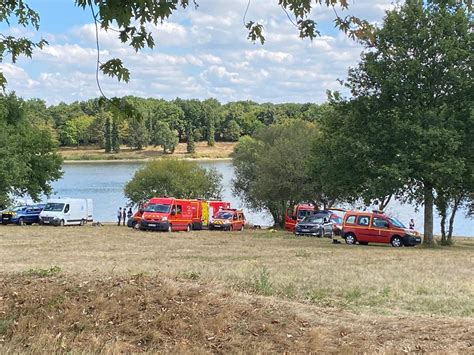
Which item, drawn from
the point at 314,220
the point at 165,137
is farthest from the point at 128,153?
the point at 314,220

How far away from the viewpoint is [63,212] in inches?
1772

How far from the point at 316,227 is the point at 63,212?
1946cm

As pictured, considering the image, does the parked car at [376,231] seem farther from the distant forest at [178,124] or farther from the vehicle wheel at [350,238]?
the distant forest at [178,124]

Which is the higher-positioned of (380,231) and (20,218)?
(380,231)

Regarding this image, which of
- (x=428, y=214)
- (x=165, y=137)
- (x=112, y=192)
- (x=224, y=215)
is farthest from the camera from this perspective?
(x=165, y=137)

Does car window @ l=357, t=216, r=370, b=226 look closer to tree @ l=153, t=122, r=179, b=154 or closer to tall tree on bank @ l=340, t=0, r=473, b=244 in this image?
tall tree on bank @ l=340, t=0, r=473, b=244

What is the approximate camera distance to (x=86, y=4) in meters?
4.42

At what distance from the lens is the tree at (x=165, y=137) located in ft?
299

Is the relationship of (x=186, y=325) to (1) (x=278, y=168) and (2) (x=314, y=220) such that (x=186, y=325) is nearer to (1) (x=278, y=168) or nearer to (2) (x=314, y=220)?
(2) (x=314, y=220)

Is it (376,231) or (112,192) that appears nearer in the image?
(376,231)

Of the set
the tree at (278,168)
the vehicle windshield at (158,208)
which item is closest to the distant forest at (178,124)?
the tree at (278,168)

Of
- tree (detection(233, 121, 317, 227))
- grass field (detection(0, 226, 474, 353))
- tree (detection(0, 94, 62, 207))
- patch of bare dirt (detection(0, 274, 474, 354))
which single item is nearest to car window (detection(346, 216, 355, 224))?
tree (detection(233, 121, 317, 227))

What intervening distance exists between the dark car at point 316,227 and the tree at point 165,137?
2121 inches

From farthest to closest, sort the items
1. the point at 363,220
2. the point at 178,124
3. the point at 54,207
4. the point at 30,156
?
the point at 178,124, the point at 30,156, the point at 54,207, the point at 363,220
